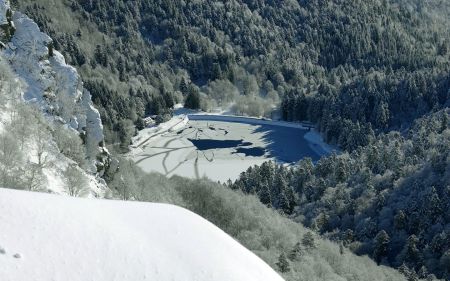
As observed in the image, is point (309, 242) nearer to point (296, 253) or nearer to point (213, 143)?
point (296, 253)

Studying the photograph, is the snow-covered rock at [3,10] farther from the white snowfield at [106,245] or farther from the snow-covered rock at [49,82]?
the white snowfield at [106,245]

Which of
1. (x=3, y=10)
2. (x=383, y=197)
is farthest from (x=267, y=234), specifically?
(x=3, y=10)

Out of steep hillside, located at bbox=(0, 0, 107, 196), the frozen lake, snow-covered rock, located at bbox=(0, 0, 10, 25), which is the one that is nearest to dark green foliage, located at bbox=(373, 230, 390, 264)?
steep hillside, located at bbox=(0, 0, 107, 196)

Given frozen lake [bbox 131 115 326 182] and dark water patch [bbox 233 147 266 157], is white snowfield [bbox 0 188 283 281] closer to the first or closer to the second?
frozen lake [bbox 131 115 326 182]

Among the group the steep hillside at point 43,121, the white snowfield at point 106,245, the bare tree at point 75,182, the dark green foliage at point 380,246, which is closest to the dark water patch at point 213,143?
the dark green foliage at point 380,246

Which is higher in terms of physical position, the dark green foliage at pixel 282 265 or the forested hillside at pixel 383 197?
the dark green foliage at pixel 282 265
